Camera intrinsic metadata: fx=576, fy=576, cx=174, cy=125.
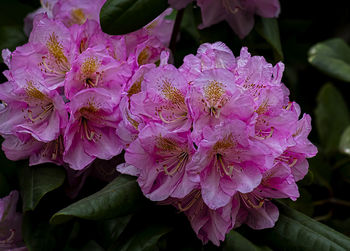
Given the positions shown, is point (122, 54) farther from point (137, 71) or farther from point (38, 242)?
point (38, 242)

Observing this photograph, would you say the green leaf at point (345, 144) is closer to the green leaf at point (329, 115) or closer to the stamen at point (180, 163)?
the green leaf at point (329, 115)

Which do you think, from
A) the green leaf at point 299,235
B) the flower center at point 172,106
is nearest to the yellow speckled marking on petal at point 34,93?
the flower center at point 172,106

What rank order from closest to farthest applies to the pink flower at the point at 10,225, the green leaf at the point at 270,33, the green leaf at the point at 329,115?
1. the pink flower at the point at 10,225
2. the green leaf at the point at 270,33
3. the green leaf at the point at 329,115

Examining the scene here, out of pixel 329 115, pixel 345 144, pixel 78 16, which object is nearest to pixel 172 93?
pixel 78 16

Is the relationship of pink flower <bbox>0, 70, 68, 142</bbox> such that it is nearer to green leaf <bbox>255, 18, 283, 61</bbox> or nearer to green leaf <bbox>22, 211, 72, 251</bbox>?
green leaf <bbox>22, 211, 72, 251</bbox>

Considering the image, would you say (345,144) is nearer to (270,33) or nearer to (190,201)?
(270,33)

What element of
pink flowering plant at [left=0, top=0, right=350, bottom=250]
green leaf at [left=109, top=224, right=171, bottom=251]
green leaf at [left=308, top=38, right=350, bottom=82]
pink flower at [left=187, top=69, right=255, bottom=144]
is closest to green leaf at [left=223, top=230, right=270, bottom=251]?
pink flowering plant at [left=0, top=0, right=350, bottom=250]

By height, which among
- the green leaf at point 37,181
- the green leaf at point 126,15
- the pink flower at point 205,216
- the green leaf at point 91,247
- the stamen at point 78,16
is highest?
the green leaf at point 126,15
